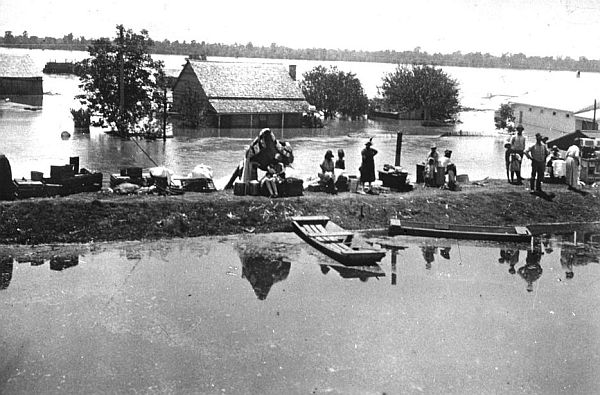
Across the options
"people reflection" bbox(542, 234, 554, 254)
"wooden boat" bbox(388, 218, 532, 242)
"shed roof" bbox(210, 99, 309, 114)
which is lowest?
"people reflection" bbox(542, 234, 554, 254)

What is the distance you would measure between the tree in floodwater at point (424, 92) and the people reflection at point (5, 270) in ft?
140

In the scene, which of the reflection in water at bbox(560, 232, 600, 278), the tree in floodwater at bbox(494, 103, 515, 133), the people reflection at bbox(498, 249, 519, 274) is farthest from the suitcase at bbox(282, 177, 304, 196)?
the tree in floodwater at bbox(494, 103, 515, 133)

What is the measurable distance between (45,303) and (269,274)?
3853 millimetres

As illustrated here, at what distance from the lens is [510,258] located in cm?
1555

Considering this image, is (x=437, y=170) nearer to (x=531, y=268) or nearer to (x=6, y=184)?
(x=531, y=268)

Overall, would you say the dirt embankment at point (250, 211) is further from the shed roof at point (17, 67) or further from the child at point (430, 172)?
the shed roof at point (17, 67)

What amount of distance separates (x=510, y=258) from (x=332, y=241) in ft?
11.7

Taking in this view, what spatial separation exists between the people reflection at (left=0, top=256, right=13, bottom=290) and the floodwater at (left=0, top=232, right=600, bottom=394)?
6 cm

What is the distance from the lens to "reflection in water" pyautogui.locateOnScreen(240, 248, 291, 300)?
12832 mm

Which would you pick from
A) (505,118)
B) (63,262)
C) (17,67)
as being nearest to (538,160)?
(63,262)

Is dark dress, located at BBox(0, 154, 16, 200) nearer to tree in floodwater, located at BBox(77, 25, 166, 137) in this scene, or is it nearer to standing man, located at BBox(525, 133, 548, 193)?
standing man, located at BBox(525, 133, 548, 193)

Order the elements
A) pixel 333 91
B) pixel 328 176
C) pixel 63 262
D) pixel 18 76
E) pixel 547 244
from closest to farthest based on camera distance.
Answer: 1. pixel 63 262
2. pixel 547 244
3. pixel 328 176
4. pixel 333 91
5. pixel 18 76

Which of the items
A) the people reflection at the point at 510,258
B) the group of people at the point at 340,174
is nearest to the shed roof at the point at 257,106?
the group of people at the point at 340,174

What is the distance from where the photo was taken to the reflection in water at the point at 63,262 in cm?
1348
